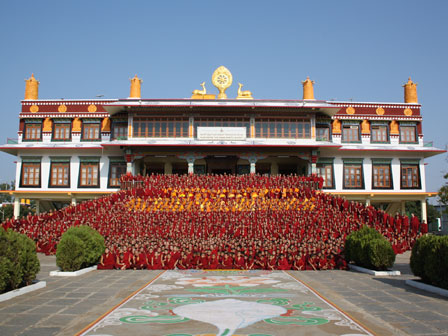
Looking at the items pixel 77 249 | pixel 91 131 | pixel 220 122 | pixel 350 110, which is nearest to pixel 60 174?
pixel 91 131

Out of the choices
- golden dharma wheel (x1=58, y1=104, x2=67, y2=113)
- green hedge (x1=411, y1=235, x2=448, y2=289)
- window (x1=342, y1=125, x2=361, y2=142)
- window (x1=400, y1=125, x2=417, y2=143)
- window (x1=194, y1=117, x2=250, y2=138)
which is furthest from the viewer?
window (x1=400, y1=125, x2=417, y2=143)

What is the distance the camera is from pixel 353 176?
94.3 feet

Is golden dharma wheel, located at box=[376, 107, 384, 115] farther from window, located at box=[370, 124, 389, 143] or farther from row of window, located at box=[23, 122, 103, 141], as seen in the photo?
row of window, located at box=[23, 122, 103, 141]

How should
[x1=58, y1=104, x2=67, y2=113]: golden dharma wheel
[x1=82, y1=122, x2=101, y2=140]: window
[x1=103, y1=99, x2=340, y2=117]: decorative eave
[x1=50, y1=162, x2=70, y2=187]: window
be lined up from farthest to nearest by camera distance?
1. [x1=58, y1=104, x2=67, y2=113]: golden dharma wheel
2. [x1=82, y1=122, x2=101, y2=140]: window
3. [x1=50, y1=162, x2=70, y2=187]: window
4. [x1=103, y1=99, x2=340, y2=117]: decorative eave

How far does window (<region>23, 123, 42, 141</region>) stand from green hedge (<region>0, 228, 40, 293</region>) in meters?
22.7

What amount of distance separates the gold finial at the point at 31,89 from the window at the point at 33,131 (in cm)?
222

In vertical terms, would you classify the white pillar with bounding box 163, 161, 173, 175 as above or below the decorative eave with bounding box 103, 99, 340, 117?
below

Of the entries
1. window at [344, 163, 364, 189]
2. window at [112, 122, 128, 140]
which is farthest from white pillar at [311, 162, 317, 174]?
window at [112, 122, 128, 140]

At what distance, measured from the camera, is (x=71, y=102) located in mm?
29484

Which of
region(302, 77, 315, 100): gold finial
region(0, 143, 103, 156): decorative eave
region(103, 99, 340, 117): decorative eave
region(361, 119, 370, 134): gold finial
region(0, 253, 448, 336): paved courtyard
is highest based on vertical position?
region(302, 77, 315, 100): gold finial

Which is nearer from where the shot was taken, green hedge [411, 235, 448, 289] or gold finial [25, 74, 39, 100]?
green hedge [411, 235, 448, 289]

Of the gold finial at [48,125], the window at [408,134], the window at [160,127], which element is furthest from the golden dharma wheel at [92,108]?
the window at [408,134]

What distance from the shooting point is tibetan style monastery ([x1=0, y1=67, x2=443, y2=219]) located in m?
26.9

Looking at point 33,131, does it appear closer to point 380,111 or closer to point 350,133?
point 350,133
